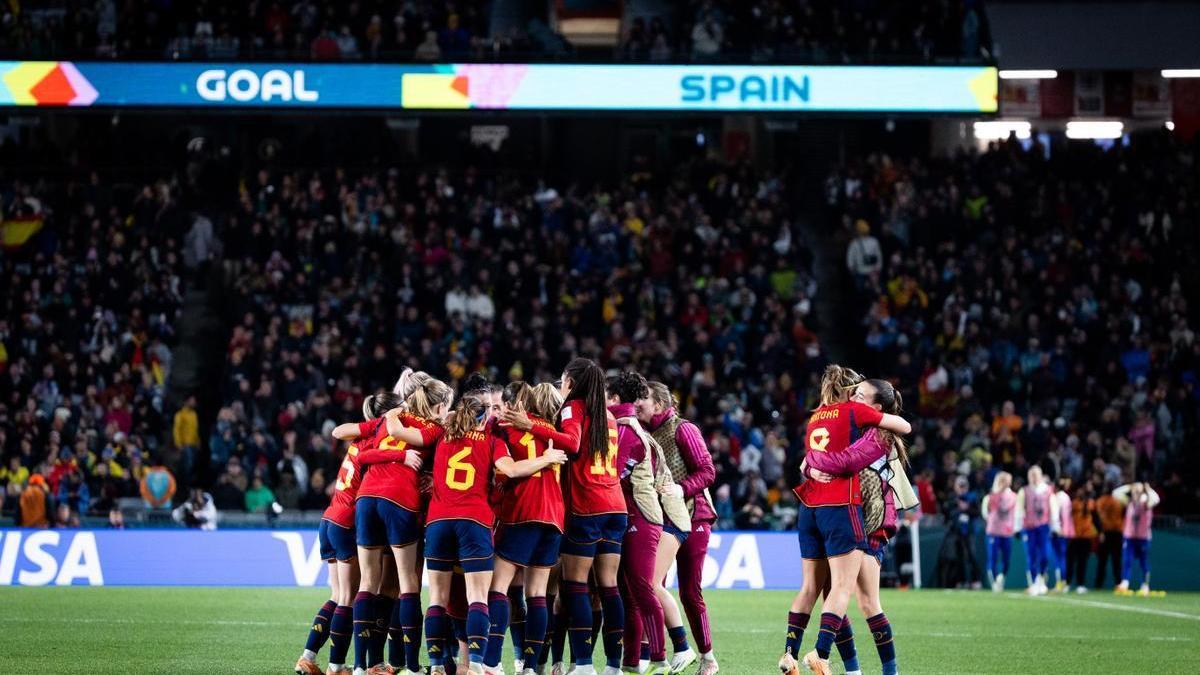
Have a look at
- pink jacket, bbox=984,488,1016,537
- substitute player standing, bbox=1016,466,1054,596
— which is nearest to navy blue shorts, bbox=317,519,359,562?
pink jacket, bbox=984,488,1016,537

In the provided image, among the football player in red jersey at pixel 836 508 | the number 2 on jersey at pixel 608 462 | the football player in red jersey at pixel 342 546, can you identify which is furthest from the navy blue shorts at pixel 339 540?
the football player in red jersey at pixel 836 508

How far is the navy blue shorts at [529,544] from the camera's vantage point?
10.9 meters

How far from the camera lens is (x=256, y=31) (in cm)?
3145

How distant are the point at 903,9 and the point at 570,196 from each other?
7355 millimetres

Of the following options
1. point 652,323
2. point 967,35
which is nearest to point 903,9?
point 967,35

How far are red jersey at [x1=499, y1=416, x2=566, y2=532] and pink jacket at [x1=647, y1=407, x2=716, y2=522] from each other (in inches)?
56.6

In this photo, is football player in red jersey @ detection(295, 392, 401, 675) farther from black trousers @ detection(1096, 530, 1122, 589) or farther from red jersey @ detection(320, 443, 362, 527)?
black trousers @ detection(1096, 530, 1122, 589)

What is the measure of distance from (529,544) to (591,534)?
0.47 meters

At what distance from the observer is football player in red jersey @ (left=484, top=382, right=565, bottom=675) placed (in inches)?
428

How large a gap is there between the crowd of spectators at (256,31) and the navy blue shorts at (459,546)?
1907cm

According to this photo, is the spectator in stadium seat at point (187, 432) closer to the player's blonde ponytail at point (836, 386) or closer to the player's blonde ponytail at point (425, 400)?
the player's blonde ponytail at point (425, 400)

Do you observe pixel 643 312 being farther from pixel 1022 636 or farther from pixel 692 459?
pixel 692 459

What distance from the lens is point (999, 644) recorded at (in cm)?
1584

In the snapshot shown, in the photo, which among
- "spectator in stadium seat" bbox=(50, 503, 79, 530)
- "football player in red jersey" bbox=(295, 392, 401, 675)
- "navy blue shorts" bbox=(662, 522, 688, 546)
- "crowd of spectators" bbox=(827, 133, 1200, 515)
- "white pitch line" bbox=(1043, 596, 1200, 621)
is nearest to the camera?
"football player in red jersey" bbox=(295, 392, 401, 675)
